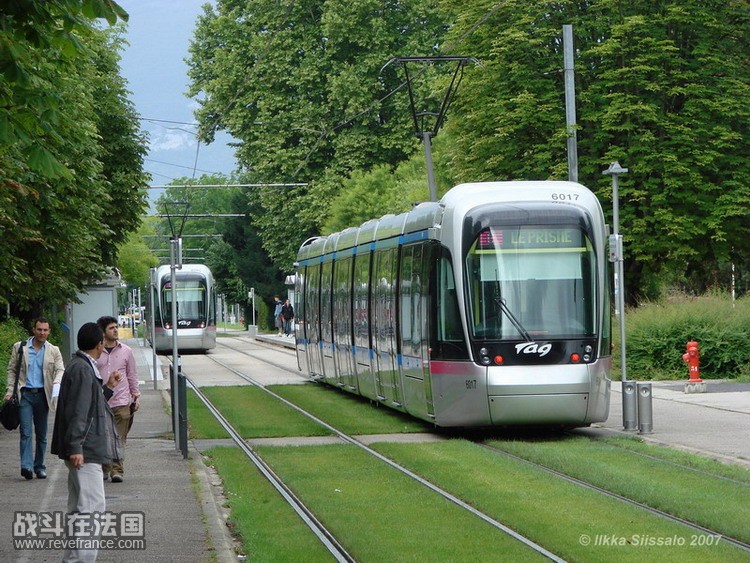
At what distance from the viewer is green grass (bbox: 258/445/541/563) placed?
9.95 metres

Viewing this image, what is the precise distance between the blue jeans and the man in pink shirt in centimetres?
85

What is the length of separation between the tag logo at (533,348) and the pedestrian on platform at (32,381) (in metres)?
5.55

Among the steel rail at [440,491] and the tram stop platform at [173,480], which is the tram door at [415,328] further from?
the tram stop platform at [173,480]

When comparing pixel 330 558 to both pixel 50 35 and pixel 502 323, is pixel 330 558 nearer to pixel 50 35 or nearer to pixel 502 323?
pixel 50 35

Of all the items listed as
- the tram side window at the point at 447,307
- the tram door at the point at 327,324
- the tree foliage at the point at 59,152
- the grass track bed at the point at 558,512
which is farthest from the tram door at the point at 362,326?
the grass track bed at the point at 558,512

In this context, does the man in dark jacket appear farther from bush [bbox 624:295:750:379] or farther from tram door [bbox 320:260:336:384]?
bush [bbox 624:295:750:379]

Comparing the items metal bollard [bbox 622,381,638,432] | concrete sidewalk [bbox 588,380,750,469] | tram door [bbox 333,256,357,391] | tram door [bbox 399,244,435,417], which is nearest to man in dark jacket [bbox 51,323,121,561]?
concrete sidewalk [bbox 588,380,750,469]

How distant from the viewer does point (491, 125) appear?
39.8 meters

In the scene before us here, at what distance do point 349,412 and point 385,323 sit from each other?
6.75 feet

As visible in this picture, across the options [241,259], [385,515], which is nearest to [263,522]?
[385,515]

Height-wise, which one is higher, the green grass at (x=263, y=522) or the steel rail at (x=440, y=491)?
the steel rail at (x=440, y=491)

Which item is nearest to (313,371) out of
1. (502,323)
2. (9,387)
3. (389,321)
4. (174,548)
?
(389,321)

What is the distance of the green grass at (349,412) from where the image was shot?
67.0 ft

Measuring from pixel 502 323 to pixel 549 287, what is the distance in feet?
2.43
